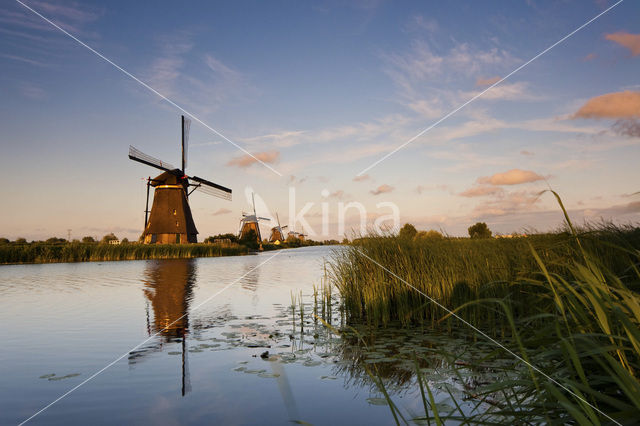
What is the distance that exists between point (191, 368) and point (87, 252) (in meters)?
32.7

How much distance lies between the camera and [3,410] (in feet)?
14.9

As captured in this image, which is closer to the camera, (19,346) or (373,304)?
(19,346)

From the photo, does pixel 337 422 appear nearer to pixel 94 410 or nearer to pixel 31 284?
pixel 94 410

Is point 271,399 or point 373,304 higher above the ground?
point 373,304

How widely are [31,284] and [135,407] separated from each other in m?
16.5

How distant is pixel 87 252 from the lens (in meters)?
33.3

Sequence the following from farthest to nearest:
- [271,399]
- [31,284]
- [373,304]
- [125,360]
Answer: [31,284]
[373,304]
[125,360]
[271,399]

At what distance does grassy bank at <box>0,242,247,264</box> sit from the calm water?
2396 centimetres

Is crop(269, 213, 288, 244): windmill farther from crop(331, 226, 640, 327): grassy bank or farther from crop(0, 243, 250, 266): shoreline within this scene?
crop(331, 226, 640, 327): grassy bank

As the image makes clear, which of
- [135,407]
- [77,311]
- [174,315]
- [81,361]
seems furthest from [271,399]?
[77,311]

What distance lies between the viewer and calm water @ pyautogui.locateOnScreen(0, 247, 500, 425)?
4457 mm

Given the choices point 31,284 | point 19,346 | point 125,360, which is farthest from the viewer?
point 31,284

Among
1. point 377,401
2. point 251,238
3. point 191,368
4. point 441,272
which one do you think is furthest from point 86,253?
point 251,238

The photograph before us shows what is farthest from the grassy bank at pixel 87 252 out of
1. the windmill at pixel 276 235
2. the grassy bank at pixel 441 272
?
the windmill at pixel 276 235
